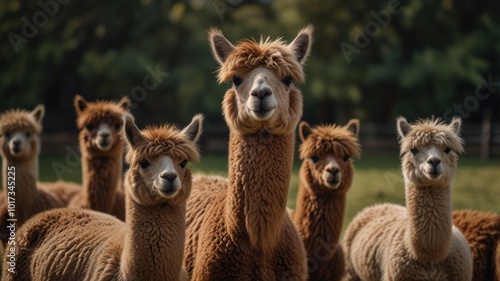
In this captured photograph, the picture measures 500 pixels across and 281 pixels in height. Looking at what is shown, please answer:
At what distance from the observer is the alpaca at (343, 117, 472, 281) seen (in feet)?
20.2

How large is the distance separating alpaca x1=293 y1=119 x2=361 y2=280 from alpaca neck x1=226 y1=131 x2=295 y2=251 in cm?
191

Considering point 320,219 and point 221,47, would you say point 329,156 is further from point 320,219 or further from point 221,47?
point 221,47

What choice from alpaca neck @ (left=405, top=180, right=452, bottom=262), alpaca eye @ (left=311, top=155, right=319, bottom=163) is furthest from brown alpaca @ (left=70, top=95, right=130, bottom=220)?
alpaca neck @ (left=405, top=180, right=452, bottom=262)

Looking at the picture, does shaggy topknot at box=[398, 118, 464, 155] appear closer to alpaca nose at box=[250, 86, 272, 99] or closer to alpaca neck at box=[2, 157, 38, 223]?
alpaca nose at box=[250, 86, 272, 99]

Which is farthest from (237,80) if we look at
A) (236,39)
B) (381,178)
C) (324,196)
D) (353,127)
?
(236,39)

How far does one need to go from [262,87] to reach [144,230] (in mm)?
1399

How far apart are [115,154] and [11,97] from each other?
16.1 metres

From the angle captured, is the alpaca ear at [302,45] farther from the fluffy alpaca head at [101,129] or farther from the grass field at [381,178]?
the grass field at [381,178]

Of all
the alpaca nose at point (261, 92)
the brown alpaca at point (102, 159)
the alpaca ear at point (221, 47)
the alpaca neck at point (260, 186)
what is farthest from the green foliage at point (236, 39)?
the alpaca nose at point (261, 92)

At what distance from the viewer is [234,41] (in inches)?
896

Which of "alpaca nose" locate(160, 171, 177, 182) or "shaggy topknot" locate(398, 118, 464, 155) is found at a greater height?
"shaggy topknot" locate(398, 118, 464, 155)

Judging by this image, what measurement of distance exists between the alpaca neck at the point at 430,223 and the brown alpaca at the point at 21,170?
14.2 ft

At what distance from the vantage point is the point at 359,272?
721cm

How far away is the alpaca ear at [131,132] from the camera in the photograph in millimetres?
4924
